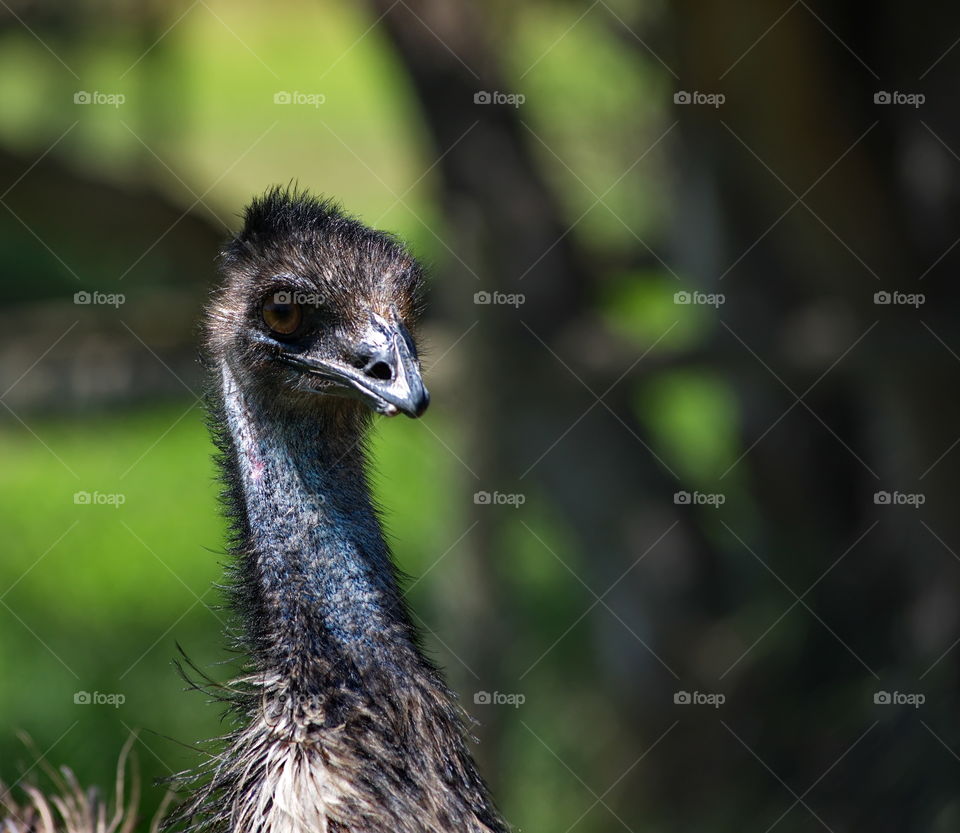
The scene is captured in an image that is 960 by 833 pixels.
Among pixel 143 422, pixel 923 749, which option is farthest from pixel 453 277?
pixel 143 422

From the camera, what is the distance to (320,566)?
314 cm

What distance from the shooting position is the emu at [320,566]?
117 inches

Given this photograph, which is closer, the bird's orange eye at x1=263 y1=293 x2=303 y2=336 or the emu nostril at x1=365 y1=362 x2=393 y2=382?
the emu nostril at x1=365 y1=362 x2=393 y2=382

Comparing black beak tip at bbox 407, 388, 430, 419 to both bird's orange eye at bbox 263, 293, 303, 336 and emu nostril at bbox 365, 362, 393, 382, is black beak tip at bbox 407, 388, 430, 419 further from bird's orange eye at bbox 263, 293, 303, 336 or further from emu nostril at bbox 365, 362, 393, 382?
bird's orange eye at bbox 263, 293, 303, 336

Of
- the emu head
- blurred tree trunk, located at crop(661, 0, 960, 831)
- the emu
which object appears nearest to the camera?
the emu

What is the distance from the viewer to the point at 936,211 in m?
5.99

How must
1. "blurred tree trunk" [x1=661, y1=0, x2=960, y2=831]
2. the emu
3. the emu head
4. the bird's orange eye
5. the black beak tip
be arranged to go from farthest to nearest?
"blurred tree trunk" [x1=661, y1=0, x2=960, y2=831] < the bird's orange eye < the emu head < the emu < the black beak tip

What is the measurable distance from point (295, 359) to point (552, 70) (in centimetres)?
667

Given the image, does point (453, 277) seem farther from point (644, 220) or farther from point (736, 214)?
point (644, 220)

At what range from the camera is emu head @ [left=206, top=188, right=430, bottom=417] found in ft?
10.1

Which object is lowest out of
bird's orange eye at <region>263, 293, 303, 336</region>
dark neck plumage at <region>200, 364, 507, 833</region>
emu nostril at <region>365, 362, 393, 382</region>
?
dark neck plumage at <region>200, 364, 507, 833</region>

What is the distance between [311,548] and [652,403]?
471 cm

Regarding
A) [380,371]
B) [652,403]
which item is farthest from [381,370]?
[652,403]

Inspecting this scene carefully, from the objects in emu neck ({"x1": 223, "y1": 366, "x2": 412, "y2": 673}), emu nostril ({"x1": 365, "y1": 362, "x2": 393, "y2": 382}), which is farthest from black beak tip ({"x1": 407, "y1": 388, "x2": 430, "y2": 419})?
emu neck ({"x1": 223, "y1": 366, "x2": 412, "y2": 673})
